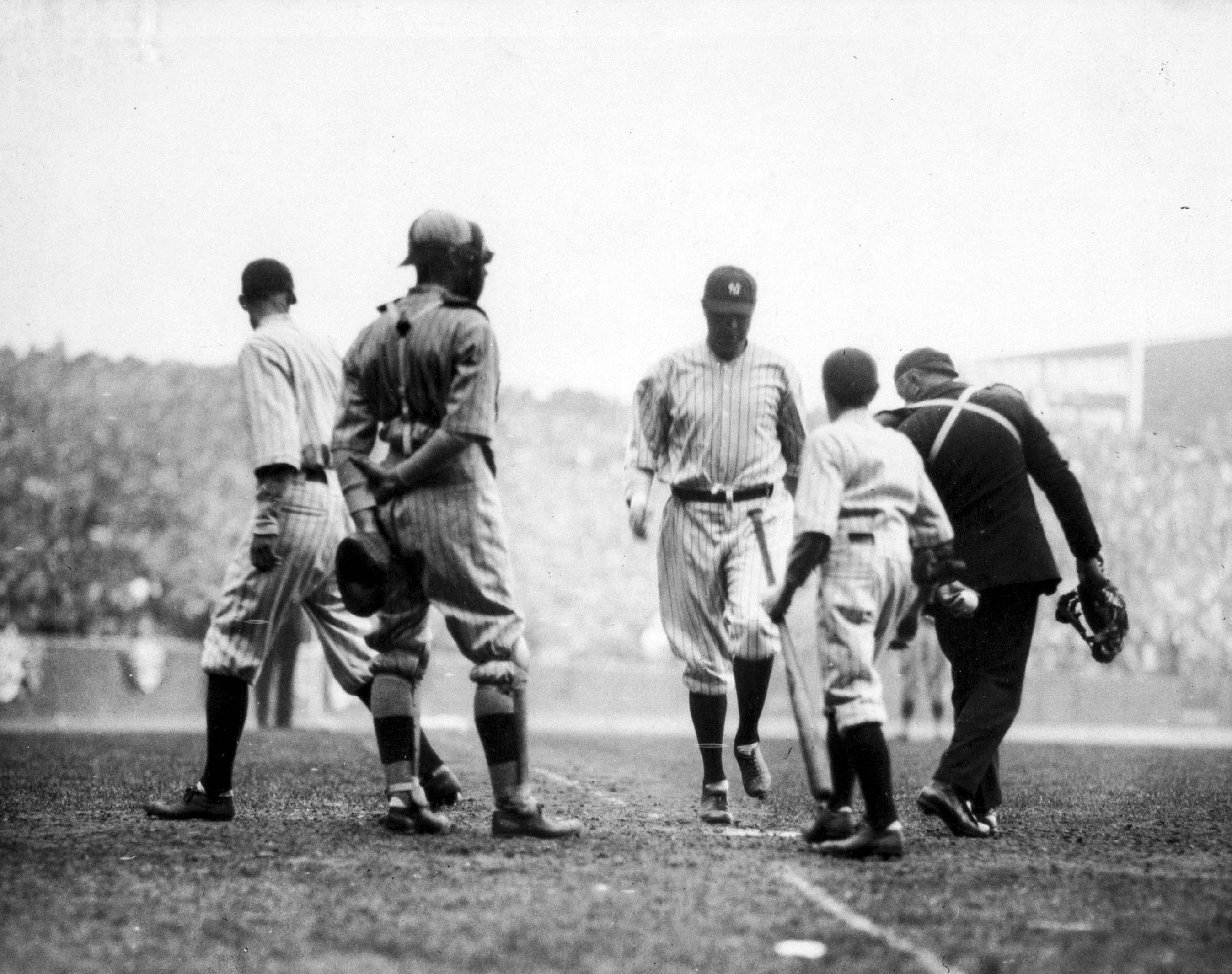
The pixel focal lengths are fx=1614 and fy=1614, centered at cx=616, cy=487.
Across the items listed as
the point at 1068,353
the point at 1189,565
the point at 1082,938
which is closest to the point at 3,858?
the point at 1082,938

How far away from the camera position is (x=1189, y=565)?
1298 inches

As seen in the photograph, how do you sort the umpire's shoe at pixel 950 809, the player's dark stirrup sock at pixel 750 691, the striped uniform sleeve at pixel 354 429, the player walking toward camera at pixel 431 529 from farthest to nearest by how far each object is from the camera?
the player's dark stirrup sock at pixel 750 691 → the umpire's shoe at pixel 950 809 → the striped uniform sleeve at pixel 354 429 → the player walking toward camera at pixel 431 529

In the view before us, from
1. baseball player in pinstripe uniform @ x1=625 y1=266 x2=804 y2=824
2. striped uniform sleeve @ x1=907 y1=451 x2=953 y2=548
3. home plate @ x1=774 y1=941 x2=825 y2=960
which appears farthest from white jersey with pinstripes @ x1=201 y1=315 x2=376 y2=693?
home plate @ x1=774 y1=941 x2=825 y2=960

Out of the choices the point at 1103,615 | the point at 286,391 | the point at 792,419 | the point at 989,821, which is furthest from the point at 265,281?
the point at 1103,615

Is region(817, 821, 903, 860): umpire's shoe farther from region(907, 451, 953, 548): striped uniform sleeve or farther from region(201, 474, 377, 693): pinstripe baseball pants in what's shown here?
region(201, 474, 377, 693): pinstripe baseball pants

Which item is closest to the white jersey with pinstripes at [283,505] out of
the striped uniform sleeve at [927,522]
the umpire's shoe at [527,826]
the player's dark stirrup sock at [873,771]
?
the umpire's shoe at [527,826]

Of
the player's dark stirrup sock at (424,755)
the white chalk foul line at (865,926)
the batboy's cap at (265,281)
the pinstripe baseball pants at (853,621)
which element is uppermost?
the batboy's cap at (265,281)

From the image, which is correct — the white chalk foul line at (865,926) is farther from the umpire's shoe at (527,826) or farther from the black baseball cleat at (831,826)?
the umpire's shoe at (527,826)

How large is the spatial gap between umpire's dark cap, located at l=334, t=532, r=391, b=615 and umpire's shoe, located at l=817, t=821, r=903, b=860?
5.24 feet

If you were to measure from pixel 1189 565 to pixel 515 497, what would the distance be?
13857mm

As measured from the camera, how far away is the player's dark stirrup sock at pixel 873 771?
15.5 ft

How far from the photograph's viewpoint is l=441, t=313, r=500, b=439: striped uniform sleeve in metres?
5.02

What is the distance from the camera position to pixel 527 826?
5.08 meters

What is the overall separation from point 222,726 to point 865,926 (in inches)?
112
